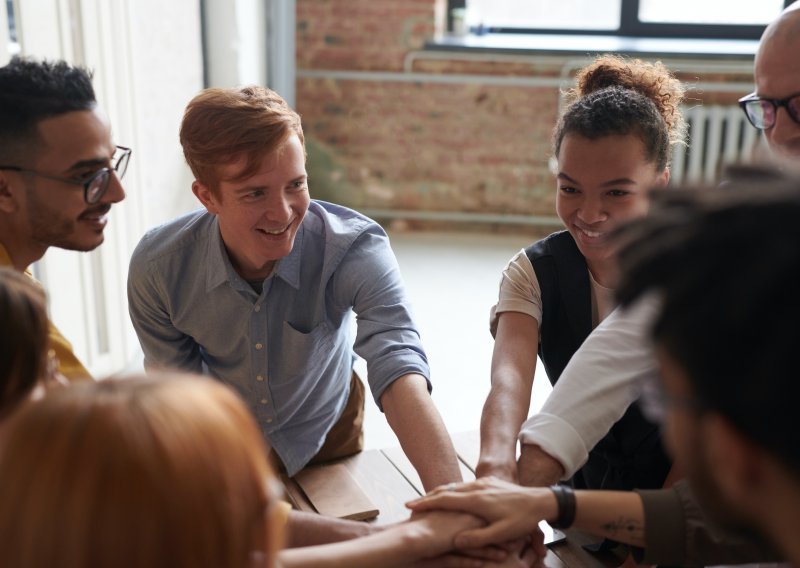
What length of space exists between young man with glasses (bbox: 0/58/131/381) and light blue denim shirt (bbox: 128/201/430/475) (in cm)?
19

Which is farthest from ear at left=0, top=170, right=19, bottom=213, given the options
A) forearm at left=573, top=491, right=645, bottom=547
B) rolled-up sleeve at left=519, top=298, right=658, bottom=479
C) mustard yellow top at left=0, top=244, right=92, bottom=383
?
forearm at left=573, top=491, right=645, bottom=547

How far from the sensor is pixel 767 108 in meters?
1.84

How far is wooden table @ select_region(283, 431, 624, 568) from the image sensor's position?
153 cm

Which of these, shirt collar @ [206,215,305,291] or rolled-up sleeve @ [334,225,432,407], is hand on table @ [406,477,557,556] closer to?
rolled-up sleeve @ [334,225,432,407]

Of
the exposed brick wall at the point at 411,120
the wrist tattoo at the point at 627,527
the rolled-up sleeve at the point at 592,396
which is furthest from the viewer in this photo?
the exposed brick wall at the point at 411,120

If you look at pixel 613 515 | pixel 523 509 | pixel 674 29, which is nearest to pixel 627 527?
pixel 613 515

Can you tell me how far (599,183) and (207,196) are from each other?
2.74ft

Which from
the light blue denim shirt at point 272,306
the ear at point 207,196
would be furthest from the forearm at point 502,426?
the ear at point 207,196

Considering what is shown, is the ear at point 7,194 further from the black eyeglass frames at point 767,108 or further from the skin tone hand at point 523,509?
the black eyeglass frames at point 767,108

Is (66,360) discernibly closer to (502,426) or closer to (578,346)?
(502,426)

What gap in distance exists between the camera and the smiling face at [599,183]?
5.83ft

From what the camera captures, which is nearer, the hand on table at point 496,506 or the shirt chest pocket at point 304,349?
the hand on table at point 496,506

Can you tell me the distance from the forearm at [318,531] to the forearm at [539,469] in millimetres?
285

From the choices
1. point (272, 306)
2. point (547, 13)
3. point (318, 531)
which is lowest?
point (318, 531)
